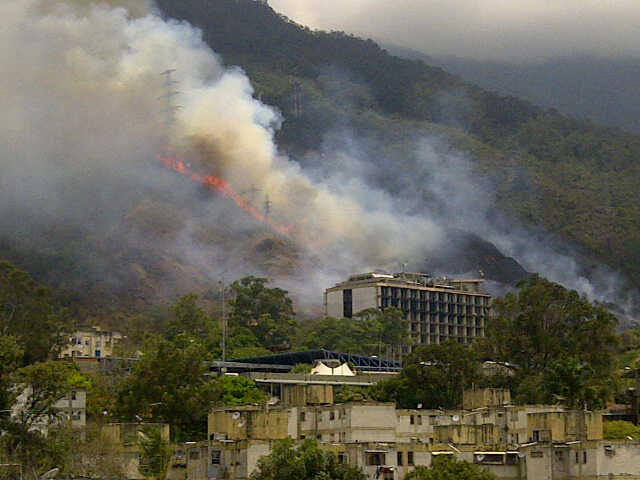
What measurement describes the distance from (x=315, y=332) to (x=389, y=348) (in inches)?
464

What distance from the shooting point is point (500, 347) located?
148375mm

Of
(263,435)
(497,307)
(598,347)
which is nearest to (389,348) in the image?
(497,307)

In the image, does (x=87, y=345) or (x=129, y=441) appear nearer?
(x=129, y=441)

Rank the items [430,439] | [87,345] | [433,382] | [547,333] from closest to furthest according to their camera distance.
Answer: [430,439] → [433,382] → [547,333] → [87,345]

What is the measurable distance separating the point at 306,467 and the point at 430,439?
90.6ft

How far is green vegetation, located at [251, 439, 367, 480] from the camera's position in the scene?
7769 centimetres

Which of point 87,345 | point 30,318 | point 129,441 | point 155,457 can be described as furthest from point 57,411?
point 87,345

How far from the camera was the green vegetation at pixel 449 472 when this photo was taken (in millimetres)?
76688

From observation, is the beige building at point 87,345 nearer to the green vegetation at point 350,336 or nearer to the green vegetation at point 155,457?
the green vegetation at point 350,336

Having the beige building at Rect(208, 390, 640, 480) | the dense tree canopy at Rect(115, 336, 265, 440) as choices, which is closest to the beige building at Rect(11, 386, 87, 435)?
the dense tree canopy at Rect(115, 336, 265, 440)

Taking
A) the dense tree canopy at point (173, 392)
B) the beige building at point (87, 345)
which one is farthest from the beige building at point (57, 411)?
the beige building at point (87, 345)

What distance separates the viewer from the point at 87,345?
7692 inches

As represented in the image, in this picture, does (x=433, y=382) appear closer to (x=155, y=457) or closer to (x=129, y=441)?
(x=129, y=441)

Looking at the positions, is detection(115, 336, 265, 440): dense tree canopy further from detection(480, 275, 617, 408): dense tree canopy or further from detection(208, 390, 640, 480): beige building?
detection(480, 275, 617, 408): dense tree canopy
